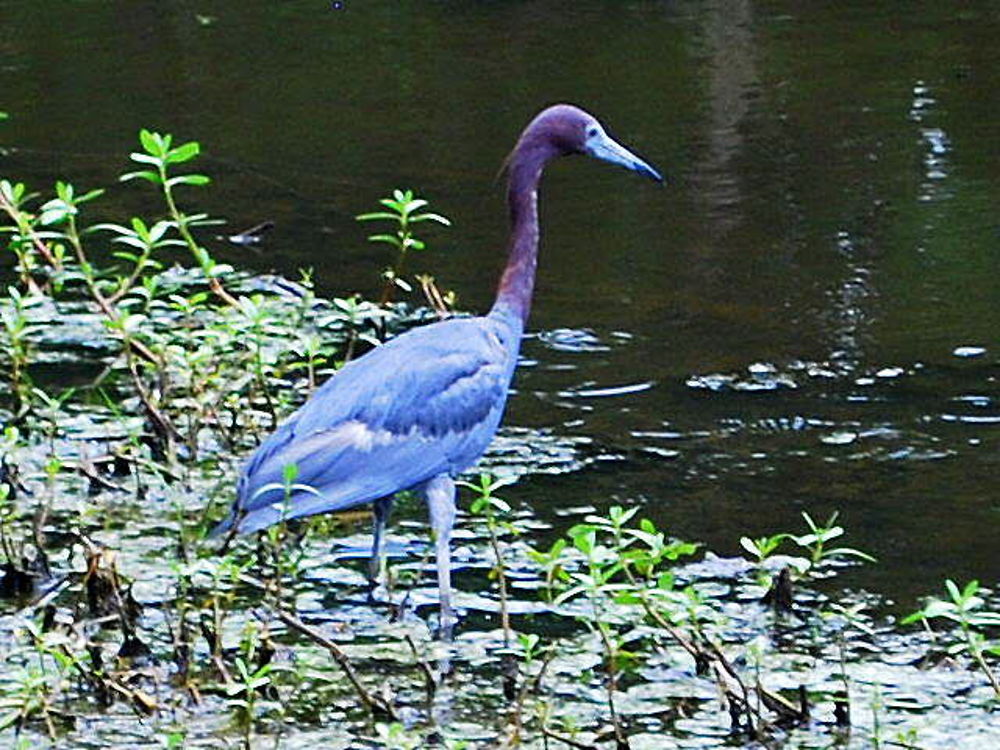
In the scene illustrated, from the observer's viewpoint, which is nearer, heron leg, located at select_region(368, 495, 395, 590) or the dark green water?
heron leg, located at select_region(368, 495, 395, 590)

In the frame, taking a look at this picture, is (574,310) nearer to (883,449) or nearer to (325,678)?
(883,449)

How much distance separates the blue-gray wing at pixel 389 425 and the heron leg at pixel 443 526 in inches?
2.1

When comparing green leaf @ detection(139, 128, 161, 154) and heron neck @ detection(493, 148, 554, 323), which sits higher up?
green leaf @ detection(139, 128, 161, 154)

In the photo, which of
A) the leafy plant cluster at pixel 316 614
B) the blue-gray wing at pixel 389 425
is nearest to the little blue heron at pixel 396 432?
the blue-gray wing at pixel 389 425

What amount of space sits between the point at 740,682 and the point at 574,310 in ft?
14.1

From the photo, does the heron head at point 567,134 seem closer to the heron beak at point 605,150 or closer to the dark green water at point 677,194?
the heron beak at point 605,150

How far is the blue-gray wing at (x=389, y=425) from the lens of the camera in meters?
6.36

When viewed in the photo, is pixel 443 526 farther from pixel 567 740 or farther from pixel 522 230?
pixel 567 740

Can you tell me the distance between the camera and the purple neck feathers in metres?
7.09

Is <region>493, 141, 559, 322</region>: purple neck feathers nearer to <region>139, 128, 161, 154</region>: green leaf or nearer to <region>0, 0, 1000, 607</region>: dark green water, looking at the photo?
<region>0, 0, 1000, 607</region>: dark green water

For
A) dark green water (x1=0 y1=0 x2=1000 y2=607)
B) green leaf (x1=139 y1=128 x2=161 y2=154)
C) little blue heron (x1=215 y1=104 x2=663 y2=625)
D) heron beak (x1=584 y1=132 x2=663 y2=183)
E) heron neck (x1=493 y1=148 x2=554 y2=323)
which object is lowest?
dark green water (x1=0 y1=0 x2=1000 y2=607)

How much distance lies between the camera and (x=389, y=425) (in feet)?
21.5

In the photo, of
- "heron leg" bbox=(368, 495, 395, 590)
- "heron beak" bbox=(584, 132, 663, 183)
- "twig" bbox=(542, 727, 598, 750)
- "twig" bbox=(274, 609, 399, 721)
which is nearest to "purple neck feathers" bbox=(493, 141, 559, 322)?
"heron beak" bbox=(584, 132, 663, 183)

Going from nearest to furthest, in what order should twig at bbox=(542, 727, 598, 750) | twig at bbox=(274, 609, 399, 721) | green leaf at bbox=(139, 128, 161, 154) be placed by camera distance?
twig at bbox=(542, 727, 598, 750), twig at bbox=(274, 609, 399, 721), green leaf at bbox=(139, 128, 161, 154)
